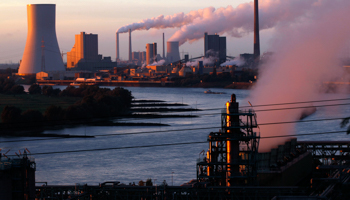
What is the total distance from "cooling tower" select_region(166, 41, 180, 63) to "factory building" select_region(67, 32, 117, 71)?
874cm

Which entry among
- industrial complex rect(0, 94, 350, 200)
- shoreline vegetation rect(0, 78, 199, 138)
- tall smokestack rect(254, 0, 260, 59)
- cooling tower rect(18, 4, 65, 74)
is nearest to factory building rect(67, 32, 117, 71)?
cooling tower rect(18, 4, 65, 74)

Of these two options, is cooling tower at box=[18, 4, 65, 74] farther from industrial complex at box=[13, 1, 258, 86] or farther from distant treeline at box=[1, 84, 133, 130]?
distant treeline at box=[1, 84, 133, 130]

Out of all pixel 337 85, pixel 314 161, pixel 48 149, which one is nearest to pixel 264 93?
pixel 314 161

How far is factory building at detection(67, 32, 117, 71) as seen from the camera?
57781 mm

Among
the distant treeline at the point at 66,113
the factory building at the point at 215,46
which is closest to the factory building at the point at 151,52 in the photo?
the factory building at the point at 215,46

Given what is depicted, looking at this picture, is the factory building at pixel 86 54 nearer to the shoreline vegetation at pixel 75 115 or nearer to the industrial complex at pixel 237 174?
the shoreline vegetation at pixel 75 115

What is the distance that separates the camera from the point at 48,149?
11430mm

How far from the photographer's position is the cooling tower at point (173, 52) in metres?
64.5

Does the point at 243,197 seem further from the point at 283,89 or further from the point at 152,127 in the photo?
the point at 152,127

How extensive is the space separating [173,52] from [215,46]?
18.0 feet

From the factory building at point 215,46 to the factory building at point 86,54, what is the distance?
1254 cm

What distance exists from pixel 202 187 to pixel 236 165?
19.0 inches

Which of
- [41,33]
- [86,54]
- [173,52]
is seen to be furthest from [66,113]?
[173,52]

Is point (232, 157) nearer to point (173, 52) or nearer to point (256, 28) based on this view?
point (256, 28)
